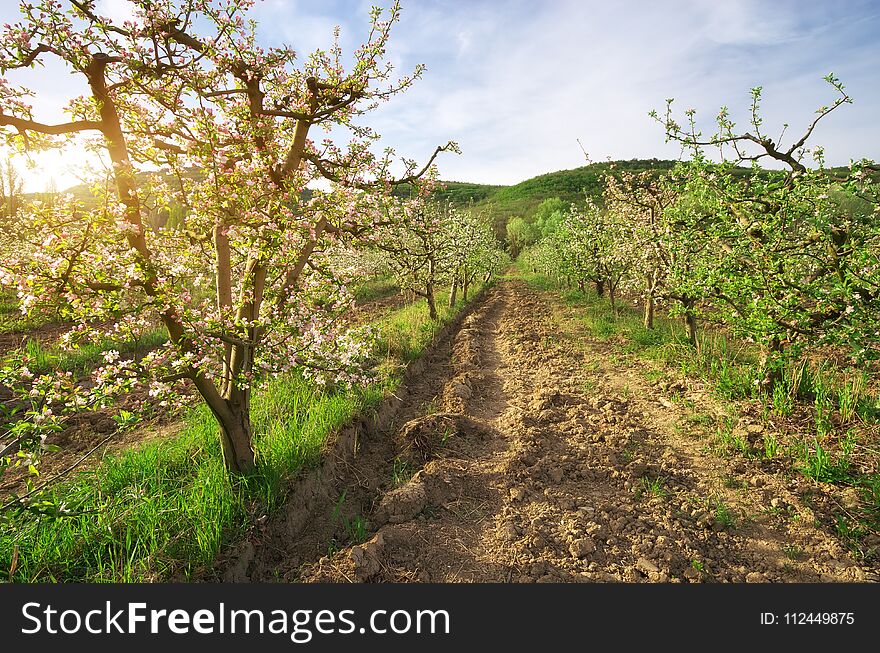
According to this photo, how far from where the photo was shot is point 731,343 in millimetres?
10844

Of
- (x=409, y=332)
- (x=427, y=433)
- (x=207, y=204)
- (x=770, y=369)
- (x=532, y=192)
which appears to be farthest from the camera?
(x=532, y=192)

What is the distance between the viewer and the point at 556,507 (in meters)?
4.95

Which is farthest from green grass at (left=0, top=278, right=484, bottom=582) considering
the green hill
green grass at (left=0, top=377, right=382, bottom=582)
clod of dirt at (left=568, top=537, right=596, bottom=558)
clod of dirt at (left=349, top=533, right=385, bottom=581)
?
the green hill

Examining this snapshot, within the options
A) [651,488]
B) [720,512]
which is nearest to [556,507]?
[651,488]

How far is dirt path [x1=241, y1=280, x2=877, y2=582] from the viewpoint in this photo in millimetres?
4016

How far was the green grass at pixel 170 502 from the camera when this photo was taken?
3545 mm

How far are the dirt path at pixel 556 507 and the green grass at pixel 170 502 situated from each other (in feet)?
1.90

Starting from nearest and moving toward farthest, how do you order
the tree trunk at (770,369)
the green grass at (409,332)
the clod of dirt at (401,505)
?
the clod of dirt at (401,505) → the tree trunk at (770,369) → the green grass at (409,332)

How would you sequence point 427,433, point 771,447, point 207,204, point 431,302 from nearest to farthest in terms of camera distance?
point 207,204, point 771,447, point 427,433, point 431,302

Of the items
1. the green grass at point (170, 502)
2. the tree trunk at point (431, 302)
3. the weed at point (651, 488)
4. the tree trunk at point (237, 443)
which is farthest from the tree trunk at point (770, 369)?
the tree trunk at point (431, 302)

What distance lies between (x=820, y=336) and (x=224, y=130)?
25.6ft

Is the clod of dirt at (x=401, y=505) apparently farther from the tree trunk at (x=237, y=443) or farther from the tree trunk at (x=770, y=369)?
the tree trunk at (x=770, y=369)

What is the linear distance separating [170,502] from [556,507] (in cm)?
429

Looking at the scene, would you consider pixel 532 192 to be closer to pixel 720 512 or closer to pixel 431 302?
pixel 431 302
